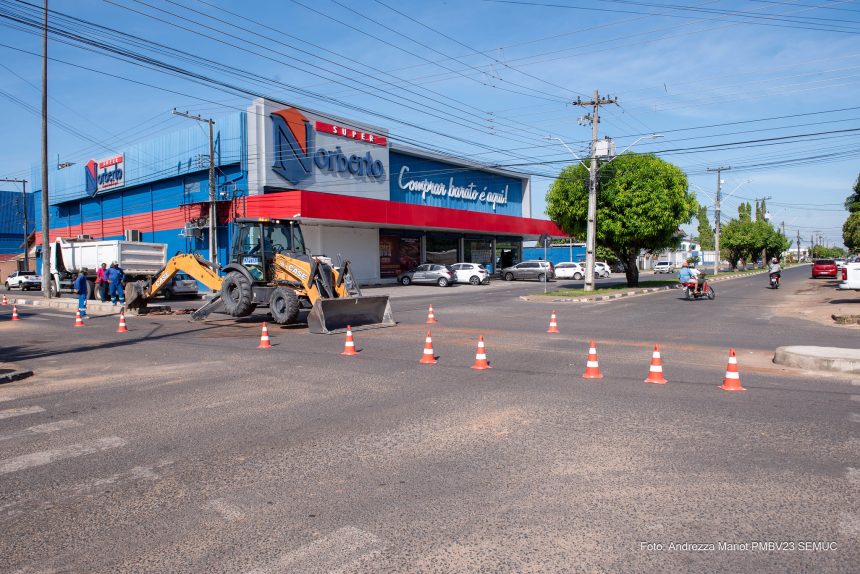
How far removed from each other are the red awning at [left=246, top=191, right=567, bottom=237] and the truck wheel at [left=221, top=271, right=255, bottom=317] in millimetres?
14783

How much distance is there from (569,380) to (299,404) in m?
3.95

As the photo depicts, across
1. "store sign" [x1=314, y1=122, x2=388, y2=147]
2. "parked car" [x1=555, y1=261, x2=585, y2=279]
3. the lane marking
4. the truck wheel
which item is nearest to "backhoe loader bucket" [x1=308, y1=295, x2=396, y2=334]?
the truck wheel

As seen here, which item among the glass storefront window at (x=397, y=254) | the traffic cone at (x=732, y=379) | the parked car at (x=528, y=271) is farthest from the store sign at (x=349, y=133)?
the traffic cone at (x=732, y=379)

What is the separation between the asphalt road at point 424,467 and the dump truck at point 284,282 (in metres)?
4.77

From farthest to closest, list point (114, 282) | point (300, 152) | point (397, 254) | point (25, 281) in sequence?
point (397, 254) → point (25, 281) → point (300, 152) → point (114, 282)

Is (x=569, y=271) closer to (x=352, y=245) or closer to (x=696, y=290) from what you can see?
(x=352, y=245)

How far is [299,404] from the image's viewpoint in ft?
25.2

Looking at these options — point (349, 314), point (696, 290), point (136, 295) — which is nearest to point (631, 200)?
point (696, 290)

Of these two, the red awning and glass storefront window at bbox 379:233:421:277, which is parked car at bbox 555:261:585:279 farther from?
glass storefront window at bbox 379:233:421:277

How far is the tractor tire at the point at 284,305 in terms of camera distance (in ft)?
51.8

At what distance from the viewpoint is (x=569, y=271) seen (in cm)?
5166

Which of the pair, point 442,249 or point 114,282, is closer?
point 114,282

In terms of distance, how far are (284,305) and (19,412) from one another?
28.5 feet

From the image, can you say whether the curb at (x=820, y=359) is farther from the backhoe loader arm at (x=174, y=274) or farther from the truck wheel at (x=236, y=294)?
the backhoe loader arm at (x=174, y=274)
